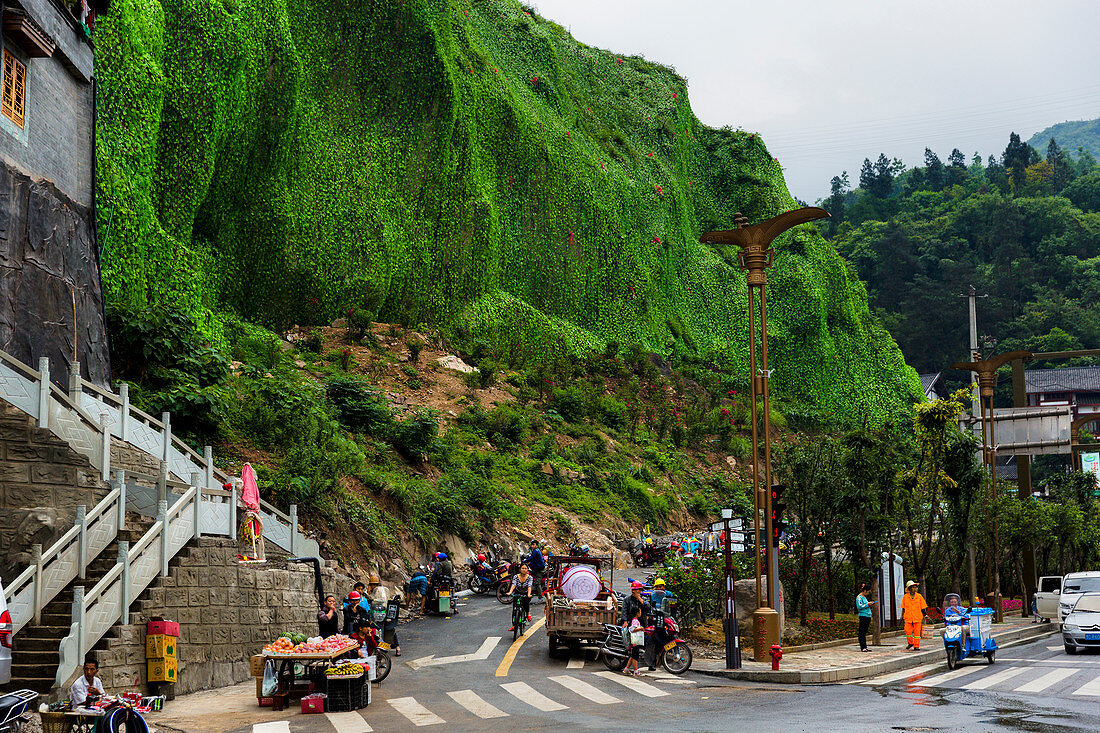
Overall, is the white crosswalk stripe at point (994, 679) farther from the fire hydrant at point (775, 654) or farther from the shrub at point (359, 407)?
the shrub at point (359, 407)

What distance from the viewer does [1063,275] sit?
111 metres

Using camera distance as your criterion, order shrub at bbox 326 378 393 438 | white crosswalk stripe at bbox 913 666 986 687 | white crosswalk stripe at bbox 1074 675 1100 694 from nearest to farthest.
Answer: white crosswalk stripe at bbox 1074 675 1100 694, white crosswalk stripe at bbox 913 666 986 687, shrub at bbox 326 378 393 438

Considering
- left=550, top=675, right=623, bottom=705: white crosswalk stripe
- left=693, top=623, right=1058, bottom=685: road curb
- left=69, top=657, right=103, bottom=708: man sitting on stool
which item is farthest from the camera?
left=693, top=623, right=1058, bottom=685: road curb

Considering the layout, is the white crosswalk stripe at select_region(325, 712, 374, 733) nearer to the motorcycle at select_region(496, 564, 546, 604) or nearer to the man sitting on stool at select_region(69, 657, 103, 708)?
the man sitting on stool at select_region(69, 657, 103, 708)

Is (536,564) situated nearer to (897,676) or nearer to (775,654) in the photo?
(775,654)

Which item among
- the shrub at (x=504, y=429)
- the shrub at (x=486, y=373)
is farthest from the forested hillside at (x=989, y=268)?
the shrub at (x=504, y=429)

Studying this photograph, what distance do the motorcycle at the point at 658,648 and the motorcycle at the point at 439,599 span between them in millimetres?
8070

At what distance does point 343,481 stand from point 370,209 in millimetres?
26126

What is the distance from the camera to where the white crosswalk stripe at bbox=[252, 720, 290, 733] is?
498 inches

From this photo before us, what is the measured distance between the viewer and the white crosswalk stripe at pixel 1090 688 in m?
15.6

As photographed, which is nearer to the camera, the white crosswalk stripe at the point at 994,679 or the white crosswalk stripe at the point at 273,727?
the white crosswalk stripe at the point at 273,727

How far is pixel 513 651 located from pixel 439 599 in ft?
20.3

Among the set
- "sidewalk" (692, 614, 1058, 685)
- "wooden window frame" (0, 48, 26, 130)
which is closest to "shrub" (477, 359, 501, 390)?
"sidewalk" (692, 614, 1058, 685)

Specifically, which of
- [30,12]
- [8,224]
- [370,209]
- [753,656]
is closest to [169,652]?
[8,224]
